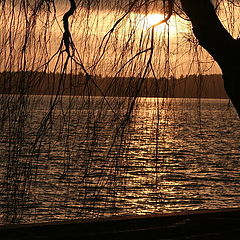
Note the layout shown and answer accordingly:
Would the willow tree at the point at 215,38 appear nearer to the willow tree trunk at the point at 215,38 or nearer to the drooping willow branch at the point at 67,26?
the willow tree trunk at the point at 215,38

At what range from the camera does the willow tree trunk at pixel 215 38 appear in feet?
9.63

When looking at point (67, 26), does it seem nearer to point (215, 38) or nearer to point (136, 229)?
point (215, 38)

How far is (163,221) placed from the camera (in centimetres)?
293

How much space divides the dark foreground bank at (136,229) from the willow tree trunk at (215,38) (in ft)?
2.18

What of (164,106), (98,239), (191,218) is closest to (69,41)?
(164,106)

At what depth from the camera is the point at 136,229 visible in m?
2.71

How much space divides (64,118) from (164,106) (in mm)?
552

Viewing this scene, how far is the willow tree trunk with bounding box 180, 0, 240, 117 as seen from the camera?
294 cm

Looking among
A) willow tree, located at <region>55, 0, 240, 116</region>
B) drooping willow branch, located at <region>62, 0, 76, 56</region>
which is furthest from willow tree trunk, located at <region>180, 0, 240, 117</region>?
drooping willow branch, located at <region>62, 0, 76, 56</region>

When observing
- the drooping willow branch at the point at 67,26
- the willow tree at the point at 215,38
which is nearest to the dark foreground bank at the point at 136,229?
the willow tree at the point at 215,38

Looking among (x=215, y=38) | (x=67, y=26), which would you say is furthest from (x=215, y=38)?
(x=67, y=26)

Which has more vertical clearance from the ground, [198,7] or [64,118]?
[198,7]

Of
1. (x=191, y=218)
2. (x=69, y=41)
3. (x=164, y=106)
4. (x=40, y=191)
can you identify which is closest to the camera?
(x=69, y=41)

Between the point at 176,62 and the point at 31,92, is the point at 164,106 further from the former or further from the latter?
the point at 31,92
